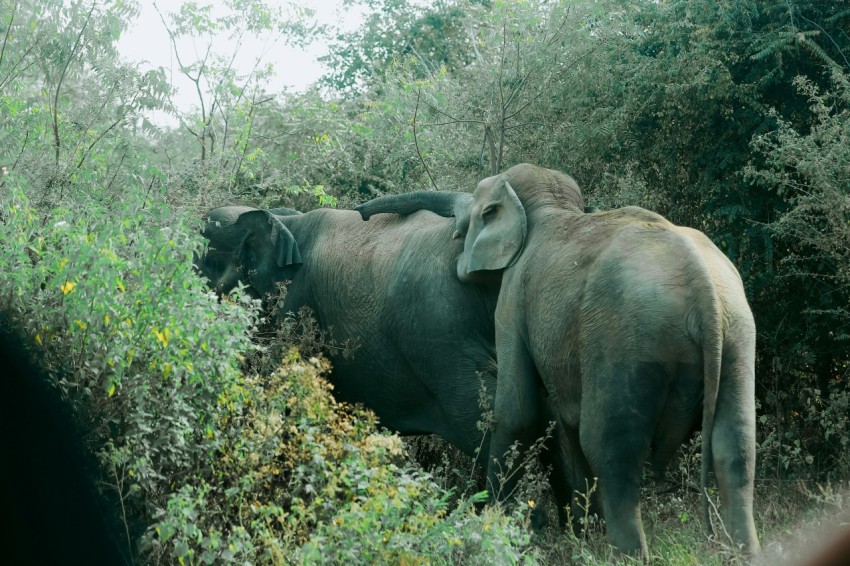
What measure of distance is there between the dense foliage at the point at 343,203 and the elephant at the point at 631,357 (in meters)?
0.65

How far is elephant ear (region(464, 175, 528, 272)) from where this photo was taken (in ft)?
23.2

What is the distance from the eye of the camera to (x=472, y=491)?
7.91 meters

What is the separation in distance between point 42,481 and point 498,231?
343 centimetres

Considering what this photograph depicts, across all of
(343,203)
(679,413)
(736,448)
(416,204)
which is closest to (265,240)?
(416,204)

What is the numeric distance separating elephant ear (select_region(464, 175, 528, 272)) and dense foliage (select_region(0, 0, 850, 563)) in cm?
127

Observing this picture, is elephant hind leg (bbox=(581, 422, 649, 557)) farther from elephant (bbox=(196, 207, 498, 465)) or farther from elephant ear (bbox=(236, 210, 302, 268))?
elephant ear (bbox=(236, 210, 302, 268))

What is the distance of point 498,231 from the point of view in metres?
7.22

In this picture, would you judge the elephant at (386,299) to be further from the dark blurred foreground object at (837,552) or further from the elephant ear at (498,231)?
the dark blurred foreground object at (837,552)

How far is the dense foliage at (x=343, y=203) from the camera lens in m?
5.39

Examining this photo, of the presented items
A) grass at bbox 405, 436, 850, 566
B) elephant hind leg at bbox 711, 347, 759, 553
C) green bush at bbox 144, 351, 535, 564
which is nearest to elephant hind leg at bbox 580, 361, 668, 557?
grass at bbox 405, 436, 850, 566

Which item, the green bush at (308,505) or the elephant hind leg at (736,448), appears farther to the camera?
the elephant hind leg at (736,448)

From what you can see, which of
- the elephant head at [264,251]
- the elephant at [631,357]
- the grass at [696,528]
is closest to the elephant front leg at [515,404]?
the elephant at [631,357]

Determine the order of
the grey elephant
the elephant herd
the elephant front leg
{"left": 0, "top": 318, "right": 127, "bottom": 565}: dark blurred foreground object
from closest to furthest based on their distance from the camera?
{"left": 0, "top": 318, "right": 127, "bottom": 565}: dark blurred foreground object
the elephant herd
the elephant front leg
the grey elephant

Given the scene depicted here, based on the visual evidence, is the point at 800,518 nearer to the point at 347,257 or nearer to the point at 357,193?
the point at 347,257
